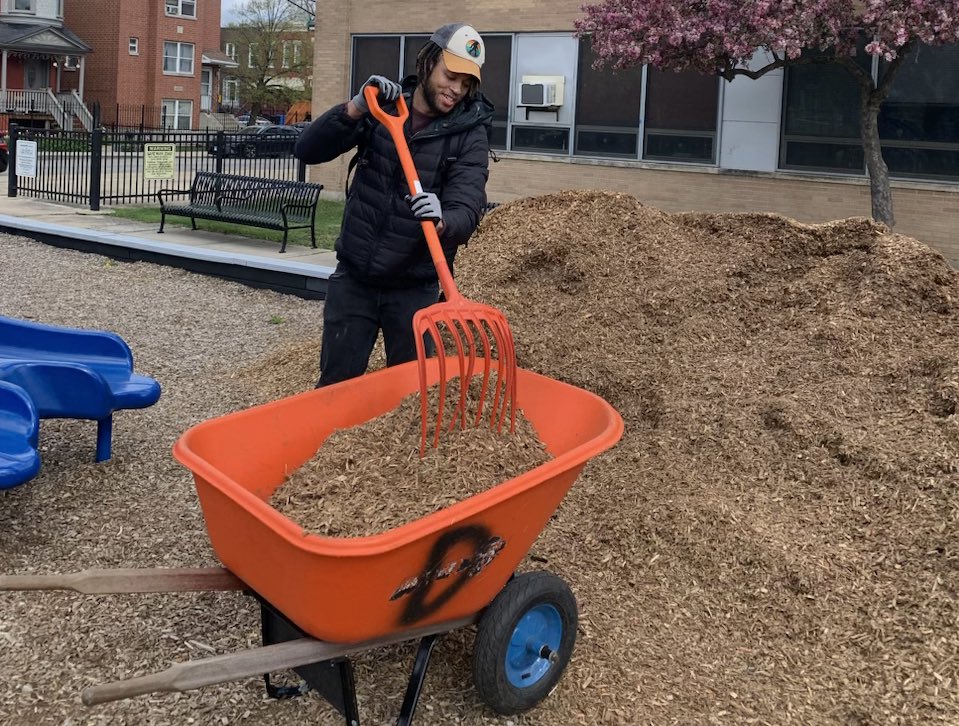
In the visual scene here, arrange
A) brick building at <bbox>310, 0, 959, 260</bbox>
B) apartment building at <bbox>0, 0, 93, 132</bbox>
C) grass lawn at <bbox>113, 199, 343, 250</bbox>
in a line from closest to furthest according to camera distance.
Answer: brick building at <bbox>310, 0, 959, 260</bbox>
grass lawn at <bbox>113, 199, 343, 250</bbox>
apartment building at <bbox>0, 0, 93, 132</bbox>

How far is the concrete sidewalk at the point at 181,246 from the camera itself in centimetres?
914

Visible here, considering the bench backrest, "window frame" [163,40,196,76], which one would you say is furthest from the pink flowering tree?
"window frame" [163,40,196,76]

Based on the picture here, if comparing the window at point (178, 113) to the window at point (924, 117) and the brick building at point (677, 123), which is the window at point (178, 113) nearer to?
the brick building at point (677, 123)

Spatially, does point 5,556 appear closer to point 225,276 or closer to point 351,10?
point 225,276

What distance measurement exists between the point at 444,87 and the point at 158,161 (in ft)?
38.9

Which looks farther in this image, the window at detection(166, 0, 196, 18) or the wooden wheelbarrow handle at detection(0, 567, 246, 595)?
the window at detection(166, 0, 196, 18)

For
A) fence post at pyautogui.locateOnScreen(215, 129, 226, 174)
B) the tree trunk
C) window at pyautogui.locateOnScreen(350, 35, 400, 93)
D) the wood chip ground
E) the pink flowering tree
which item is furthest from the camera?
window at pyautogui.locateOnScreen(350, 35, 400, 93)

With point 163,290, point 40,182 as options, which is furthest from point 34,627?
point 40,182

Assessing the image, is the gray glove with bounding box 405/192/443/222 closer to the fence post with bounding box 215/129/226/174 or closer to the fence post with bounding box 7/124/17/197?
the fence post with bounding box 215/129/226/174

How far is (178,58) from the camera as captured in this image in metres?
48.8

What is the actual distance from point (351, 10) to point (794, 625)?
54.2 ft

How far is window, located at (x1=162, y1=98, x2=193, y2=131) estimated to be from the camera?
4818 centimetres

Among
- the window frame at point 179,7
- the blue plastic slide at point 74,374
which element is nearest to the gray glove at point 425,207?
the blue plastic slide at point 74,374

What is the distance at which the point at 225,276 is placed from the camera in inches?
381
